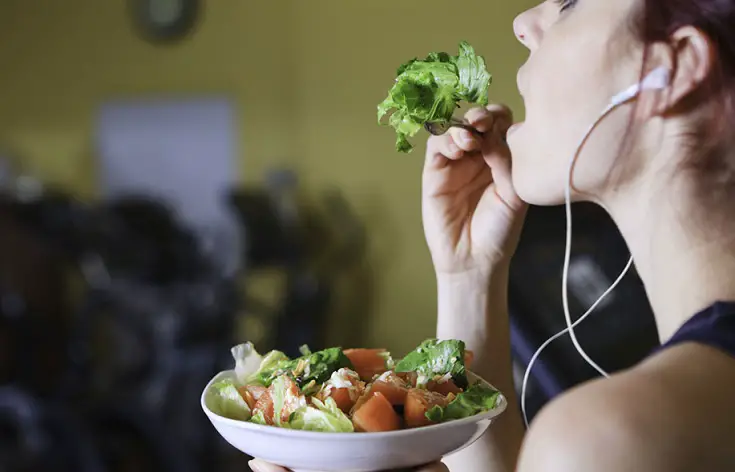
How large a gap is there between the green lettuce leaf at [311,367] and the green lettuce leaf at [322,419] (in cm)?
7

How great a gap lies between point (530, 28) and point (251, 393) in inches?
21.4

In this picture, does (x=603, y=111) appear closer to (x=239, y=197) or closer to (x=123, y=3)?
(x=239, y=197)

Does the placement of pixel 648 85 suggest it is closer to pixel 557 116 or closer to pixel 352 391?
pixel 557 116

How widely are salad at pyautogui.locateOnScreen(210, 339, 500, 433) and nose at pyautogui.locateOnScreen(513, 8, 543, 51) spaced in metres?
0.37

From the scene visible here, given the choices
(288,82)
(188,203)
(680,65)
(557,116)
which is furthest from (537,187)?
(188,203)

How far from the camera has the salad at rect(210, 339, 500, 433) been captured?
31.7 inches

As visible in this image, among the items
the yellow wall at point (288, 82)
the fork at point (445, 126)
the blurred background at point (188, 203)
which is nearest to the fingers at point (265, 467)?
the fork at point (445, 126)

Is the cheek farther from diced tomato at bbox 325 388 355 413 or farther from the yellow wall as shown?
the yellow wall

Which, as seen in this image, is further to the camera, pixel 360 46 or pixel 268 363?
pixel 360 46

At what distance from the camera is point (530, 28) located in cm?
96

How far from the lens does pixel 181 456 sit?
10.5 ft

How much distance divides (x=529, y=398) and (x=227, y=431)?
99 cm

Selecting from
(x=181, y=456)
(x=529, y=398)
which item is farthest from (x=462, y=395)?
(x=181, y=456)

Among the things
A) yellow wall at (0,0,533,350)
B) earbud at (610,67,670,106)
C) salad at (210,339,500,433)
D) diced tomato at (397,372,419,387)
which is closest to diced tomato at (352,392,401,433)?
salad at (210,339,500,433)
